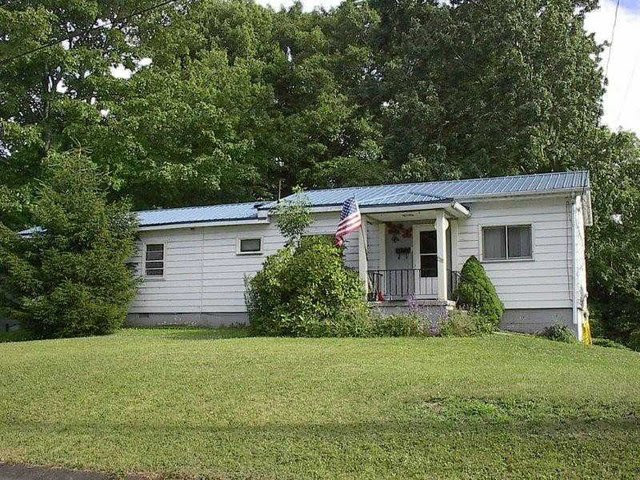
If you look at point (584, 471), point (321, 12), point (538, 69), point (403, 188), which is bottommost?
point (584, 471)

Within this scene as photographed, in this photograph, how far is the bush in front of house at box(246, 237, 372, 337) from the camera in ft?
51.4

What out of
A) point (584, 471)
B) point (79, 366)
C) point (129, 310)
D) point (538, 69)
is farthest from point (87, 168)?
point (584, 471)

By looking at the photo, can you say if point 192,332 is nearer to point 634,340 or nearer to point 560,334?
point 560,334

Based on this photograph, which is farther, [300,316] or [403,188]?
[403,188]

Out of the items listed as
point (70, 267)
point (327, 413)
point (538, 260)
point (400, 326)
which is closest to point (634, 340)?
point (538, 260)

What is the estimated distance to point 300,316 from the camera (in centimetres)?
1587

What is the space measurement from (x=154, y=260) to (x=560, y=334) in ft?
39.7

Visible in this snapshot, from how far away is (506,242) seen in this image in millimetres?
17594

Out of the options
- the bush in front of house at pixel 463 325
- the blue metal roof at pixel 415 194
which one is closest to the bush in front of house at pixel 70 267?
the blue metal roof at pixel 415 194

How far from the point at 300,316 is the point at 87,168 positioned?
9298mm

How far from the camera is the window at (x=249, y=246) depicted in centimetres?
2022

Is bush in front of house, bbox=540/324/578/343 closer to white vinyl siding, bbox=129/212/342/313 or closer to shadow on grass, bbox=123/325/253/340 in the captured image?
white vinyl siding, bbox=129/212/342/313

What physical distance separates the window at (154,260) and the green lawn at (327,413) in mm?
8624

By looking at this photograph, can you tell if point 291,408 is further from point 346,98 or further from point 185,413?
point 346,98
